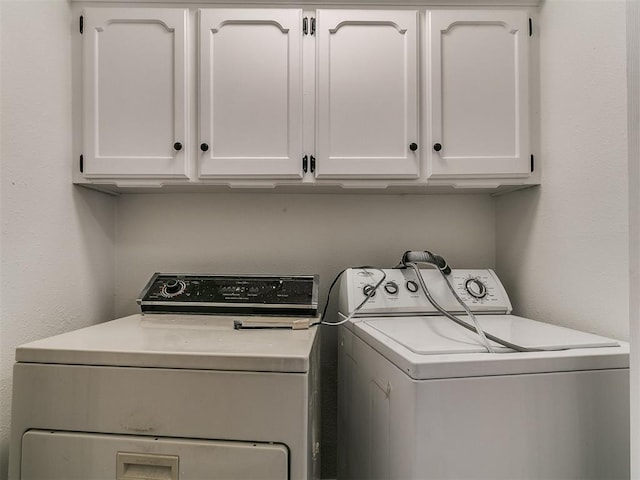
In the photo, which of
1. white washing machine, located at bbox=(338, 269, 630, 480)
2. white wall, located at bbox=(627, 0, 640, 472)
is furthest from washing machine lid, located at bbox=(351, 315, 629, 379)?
white wall, located at bbox=(627, 0, 640, 472)

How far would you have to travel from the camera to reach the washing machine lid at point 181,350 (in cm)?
76

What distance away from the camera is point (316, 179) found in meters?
1.31

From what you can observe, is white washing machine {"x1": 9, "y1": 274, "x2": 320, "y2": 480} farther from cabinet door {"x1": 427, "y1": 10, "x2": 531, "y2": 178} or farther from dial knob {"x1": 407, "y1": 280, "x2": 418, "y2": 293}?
cabinet door {"x1": 427, "y1": 10, "x2": 531, "y2": 178}

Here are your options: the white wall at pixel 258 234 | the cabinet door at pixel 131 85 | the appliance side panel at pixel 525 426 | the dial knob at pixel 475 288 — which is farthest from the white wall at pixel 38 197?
the dial knob at pixel 475 288

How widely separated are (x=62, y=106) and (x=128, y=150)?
0.84 ft

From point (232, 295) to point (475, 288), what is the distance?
92 centimetres

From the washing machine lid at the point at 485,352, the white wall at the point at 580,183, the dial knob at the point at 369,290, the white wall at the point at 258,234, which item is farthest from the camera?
the white wall at the point at 258,234

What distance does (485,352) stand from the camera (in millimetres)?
774

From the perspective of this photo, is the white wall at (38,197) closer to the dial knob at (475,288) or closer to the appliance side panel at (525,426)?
the appliance side panel at (525,426)

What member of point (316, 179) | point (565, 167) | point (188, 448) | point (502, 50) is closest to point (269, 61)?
point (316, 179)

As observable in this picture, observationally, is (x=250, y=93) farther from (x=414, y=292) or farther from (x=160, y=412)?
(x=160, y=412)

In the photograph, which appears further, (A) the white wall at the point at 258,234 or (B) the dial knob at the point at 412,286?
(A) the white wall at the point at 258,234

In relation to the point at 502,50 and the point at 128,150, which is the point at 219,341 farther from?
the point at 502,50

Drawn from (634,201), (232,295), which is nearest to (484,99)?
(634,201)
